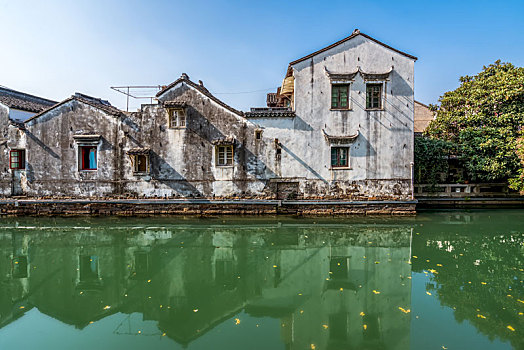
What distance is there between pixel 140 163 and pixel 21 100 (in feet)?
32.6

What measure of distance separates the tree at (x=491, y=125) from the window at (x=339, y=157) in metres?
6.33

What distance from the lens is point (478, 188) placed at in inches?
572

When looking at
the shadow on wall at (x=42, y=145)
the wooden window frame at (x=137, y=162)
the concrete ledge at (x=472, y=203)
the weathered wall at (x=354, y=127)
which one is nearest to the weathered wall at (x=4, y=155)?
the shadow on wall at (x=42, y=145)

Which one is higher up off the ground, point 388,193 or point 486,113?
point 486,113

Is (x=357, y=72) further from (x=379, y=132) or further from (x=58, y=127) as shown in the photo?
(x=58, y=127)

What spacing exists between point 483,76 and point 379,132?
8.21 metres

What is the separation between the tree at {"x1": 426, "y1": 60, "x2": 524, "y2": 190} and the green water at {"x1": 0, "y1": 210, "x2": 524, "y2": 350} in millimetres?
4625

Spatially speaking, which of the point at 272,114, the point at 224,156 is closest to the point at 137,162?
the point at 224,156

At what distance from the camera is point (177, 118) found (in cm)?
1367

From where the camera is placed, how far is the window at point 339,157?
44.2 feet

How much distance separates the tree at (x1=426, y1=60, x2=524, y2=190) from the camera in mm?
13633

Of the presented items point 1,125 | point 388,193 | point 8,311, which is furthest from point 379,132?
point 1,125

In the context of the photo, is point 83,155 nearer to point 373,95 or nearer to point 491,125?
point 373,95

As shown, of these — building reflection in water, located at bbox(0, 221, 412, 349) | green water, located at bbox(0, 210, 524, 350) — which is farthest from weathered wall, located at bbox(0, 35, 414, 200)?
building reflection in water, located at bbox(0, 221, 412, 349)
